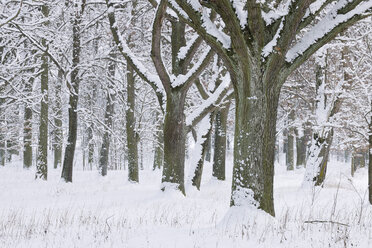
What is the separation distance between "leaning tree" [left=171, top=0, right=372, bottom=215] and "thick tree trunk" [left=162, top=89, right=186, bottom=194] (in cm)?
319

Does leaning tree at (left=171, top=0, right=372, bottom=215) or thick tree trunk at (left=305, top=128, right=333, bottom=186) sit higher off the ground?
leaning tree at (left=171, top=0, right=372, bottom=215)

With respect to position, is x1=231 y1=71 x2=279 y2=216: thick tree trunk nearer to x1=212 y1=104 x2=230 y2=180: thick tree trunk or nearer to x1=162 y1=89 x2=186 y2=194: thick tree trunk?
x1=162 y1=89 x2=186 y2=194: thick tree trunk

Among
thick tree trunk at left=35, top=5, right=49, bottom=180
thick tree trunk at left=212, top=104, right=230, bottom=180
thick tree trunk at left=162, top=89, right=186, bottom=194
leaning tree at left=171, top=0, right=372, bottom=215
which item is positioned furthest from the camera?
thick tree trunk at left=212, top=104, right=230, bottom=180

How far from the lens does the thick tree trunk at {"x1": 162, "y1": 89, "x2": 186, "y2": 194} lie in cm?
781

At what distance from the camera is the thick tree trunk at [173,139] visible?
781 centimetres

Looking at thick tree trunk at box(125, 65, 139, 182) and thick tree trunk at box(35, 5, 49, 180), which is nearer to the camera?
thick tree trunk at box(35, 5, 49, 180)

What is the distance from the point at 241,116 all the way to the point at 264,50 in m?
1.03

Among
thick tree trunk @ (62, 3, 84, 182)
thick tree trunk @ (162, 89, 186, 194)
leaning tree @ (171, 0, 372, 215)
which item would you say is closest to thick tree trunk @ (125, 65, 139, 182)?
thick tree trunk @ (62, 3, 84, 182)

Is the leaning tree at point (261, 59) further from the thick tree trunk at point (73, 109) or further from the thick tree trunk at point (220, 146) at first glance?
the thick tree trunk at point (220, 146)

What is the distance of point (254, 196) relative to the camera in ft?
14.9

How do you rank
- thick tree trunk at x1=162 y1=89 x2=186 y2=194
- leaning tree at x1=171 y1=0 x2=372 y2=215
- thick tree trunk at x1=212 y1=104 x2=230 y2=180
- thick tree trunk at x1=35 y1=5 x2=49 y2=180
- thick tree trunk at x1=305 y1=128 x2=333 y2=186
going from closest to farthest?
leaning tree at x1=171 y1=0 x2=372 y2=215 < thick tree trunk at x1=162 y1=89 x2=186 y2=194 < thick tree trunk at x1=305 y1=128 x2=333 y2=186 < thick tree trunk at x1=35 y1=5 x2=49 y2=180 < thick tree trunk at x1=212 y1=104 x2=230 y2=180

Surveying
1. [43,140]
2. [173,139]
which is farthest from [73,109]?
[173,139]

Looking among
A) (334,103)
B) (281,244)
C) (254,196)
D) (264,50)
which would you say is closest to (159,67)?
(264,50)

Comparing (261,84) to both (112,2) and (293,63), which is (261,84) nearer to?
(293,63)
